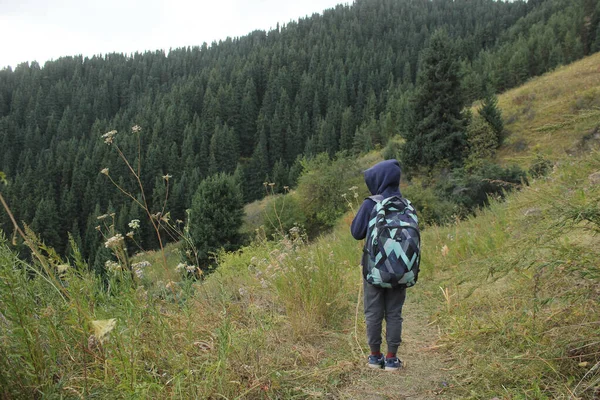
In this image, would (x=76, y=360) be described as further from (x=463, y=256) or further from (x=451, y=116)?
(x=451, y=116)

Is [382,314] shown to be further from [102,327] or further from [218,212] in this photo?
[218,212]

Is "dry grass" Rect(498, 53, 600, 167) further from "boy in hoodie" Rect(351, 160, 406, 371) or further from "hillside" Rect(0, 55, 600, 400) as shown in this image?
"boy in hoodie" Rect(351, 160, 406, 371)

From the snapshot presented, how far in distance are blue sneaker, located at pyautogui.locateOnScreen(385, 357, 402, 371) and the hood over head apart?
1.23 m

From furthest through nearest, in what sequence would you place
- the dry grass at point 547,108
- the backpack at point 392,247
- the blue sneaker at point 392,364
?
the dry grass at point 547,108, the blue sneaker at point 392,364, the backpack at point 392,247

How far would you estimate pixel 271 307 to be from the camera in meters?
3.60

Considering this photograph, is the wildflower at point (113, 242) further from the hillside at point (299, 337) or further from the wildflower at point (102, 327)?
the wildflower at point (102, 327)

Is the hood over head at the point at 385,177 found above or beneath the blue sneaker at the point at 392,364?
above

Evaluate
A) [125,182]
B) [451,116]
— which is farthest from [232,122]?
[451,116]

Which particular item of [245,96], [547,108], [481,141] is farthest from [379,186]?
[245,96]

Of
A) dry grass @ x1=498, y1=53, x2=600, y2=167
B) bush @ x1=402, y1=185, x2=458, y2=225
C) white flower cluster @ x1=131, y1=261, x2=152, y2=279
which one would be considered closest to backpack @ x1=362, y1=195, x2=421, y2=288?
white flower cluster @ x1=131, y1=261, x2=152, y2=279

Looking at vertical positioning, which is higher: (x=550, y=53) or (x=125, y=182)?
(x=550, y=53)

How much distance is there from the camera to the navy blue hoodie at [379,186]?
2922 millimetres

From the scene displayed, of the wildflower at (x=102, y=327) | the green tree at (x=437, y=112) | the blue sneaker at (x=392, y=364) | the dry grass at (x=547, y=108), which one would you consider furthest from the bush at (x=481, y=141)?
the wildflower at (x=102, y=327)

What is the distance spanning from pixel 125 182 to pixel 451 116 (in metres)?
60.1
